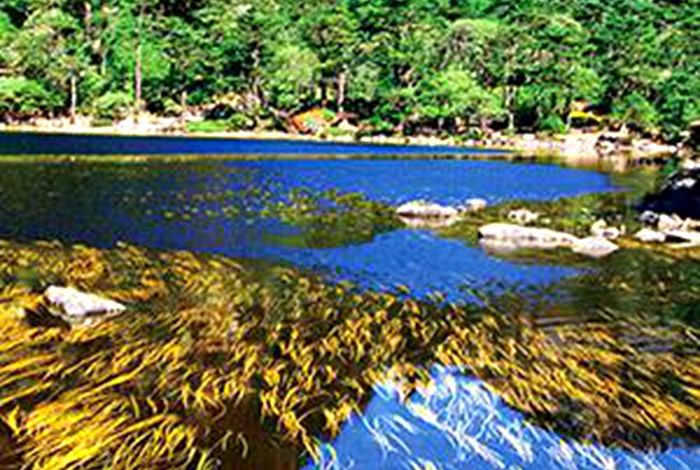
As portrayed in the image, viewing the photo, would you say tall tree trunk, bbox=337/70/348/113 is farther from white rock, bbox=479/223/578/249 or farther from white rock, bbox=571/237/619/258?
white rock, bbox=571/237/619/258

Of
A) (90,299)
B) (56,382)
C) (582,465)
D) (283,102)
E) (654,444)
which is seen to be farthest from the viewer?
(283,102)

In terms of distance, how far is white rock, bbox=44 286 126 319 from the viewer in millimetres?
16125

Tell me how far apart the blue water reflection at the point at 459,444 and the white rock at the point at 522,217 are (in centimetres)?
2316

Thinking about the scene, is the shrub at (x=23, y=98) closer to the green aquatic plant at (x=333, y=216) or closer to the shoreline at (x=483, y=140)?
the shoreline at (x=483, y=140)

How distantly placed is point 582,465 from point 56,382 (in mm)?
8866

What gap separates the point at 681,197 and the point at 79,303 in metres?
32.0

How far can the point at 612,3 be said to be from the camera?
138 meters

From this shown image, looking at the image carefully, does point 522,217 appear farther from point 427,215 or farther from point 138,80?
point 138,80

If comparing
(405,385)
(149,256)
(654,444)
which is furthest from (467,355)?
(149,256)

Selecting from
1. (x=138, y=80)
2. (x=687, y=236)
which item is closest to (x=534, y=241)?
(x=687, y=236)

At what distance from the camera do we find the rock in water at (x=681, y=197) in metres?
36.5

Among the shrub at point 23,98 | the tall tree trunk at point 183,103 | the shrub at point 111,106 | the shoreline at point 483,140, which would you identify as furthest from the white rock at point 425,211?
the tall tree trunk at point 183,103

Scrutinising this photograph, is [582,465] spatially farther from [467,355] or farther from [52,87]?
[52,87]

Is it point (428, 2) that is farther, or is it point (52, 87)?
point (428, 2)
